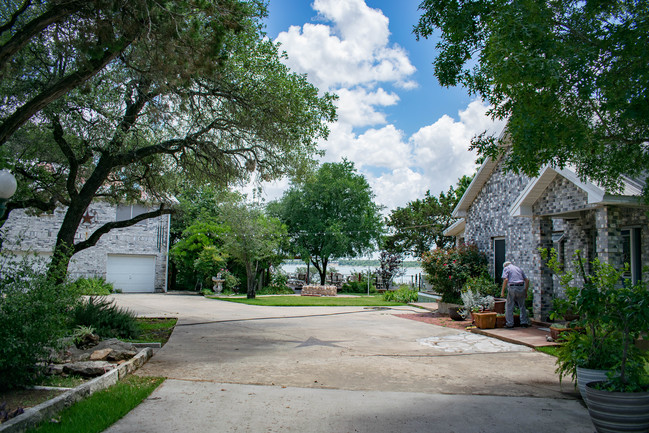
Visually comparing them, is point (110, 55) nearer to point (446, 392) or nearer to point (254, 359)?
point (254, 359)

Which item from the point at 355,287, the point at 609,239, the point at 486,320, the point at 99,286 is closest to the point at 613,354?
the point at 609,239

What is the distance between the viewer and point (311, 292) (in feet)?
90.1

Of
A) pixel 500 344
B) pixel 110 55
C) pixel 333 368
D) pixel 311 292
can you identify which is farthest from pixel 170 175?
pixel 311 292

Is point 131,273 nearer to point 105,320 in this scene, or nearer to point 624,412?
point 105,320

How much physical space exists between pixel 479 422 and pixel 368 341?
5.56 meters

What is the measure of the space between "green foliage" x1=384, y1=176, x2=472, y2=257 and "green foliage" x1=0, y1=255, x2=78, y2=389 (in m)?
30.1

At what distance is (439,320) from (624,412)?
1007 centimetres

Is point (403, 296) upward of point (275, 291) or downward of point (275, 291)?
upward

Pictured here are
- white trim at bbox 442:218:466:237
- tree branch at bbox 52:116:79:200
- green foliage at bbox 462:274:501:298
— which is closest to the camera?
tree branch at bbox 52:116:79:200

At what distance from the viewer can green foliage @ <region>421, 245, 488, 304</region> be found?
15.0 metres

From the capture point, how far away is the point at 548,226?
11734 millimetres

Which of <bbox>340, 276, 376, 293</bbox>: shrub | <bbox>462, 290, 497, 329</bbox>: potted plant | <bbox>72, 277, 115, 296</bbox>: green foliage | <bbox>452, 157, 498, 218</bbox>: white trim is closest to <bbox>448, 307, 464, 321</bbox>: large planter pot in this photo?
<bbox>462, 290, 497, 329</bbox>: potted plant

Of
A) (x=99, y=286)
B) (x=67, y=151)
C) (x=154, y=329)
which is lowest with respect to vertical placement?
(x=154, y=329)

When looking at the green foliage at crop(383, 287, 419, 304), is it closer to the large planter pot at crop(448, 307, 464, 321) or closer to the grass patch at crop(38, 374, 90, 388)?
the large planter pot at crop(448, 307, 464, 321)
